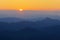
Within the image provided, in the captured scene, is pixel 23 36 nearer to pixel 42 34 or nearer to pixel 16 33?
pixel 16 33

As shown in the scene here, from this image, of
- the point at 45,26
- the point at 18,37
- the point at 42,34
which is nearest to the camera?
the point at 18,37

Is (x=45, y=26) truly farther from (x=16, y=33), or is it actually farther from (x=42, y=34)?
(x=16, y=33)

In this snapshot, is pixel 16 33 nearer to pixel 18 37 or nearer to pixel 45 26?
pixel 18 37

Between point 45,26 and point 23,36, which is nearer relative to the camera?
point 23,36

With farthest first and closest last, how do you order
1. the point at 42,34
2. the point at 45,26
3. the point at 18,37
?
the point at 45,26
the point at 42,34
the point at 18,37

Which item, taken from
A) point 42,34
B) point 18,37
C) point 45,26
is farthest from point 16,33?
point 45,26

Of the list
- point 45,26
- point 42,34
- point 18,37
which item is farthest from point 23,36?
point 45,26

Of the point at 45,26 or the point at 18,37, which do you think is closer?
the point at 18,37
